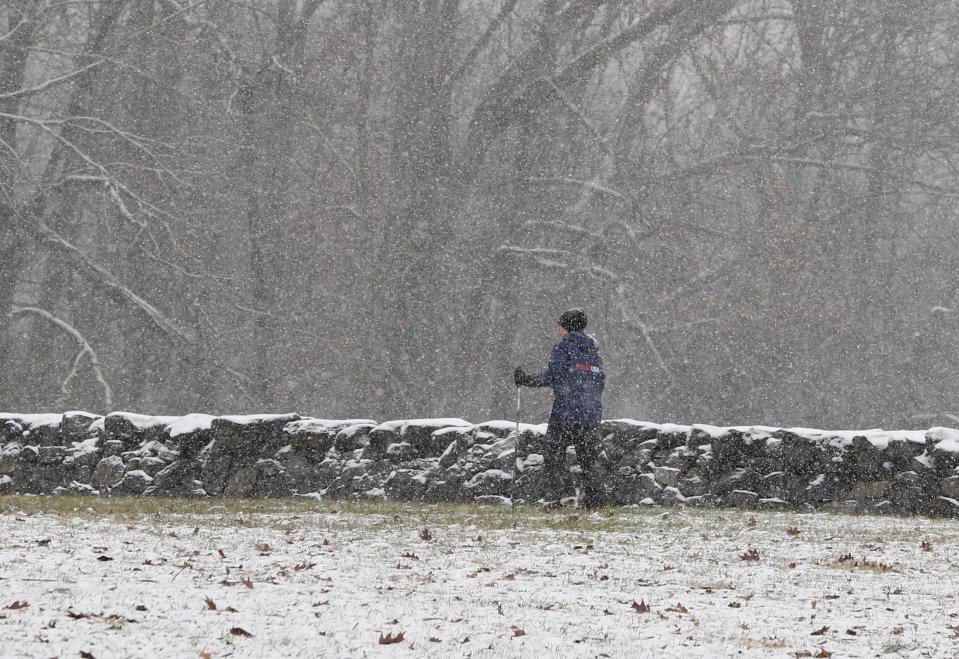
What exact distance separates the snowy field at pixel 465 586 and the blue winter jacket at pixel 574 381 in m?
1.16

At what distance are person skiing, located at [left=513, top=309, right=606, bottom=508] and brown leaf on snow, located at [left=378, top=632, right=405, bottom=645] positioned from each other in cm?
563

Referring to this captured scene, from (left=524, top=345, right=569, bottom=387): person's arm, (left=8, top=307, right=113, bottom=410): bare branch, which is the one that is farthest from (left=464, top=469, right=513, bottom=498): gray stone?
(left=8, top=307, right=113, bottom=410): bare branch

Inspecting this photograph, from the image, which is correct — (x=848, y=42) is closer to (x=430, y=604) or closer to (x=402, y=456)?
(x=402, y=456)

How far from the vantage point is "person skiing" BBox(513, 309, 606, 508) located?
10.6m

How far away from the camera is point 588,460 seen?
10.7 meters

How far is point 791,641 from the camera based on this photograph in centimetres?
518

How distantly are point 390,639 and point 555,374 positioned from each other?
19.3ft

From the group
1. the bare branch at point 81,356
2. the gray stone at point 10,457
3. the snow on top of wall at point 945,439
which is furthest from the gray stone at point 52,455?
the bare branch at point 81,356

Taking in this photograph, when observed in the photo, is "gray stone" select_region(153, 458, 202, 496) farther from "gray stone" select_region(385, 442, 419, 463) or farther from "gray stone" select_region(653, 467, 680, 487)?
"gray stone" select_region(653, 467, 680, 487)

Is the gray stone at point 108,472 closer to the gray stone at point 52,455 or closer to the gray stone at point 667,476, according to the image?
the gray stone at point 52,455

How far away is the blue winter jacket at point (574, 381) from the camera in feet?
34.9

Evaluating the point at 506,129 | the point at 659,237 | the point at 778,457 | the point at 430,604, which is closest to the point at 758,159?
the point at 659,237

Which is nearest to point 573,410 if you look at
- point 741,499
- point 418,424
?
point 418,424

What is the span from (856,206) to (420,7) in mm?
9698
